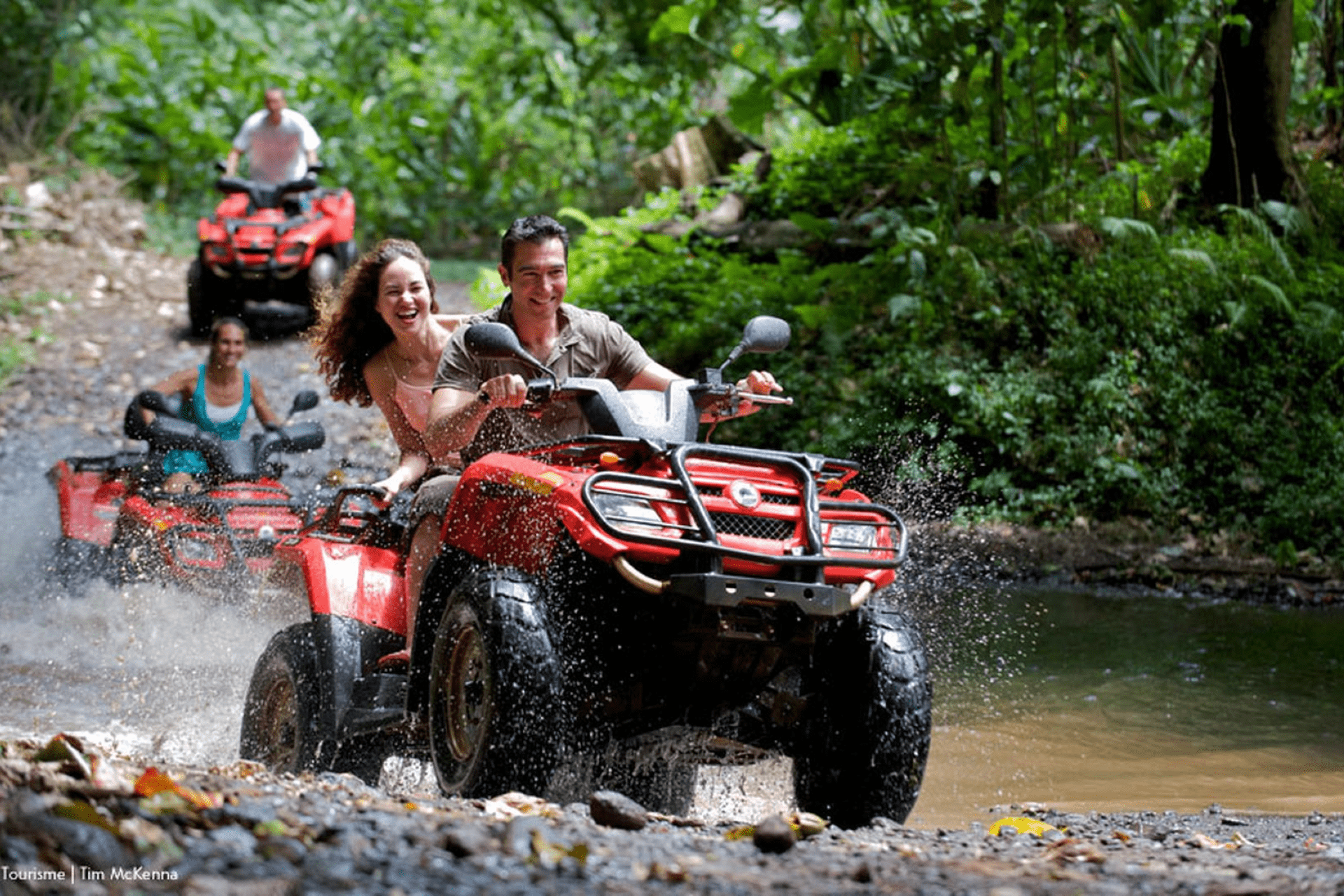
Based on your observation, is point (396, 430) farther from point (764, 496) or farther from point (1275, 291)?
point (1275, 291)

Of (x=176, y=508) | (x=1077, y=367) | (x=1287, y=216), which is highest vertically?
(x=1287, y=216)

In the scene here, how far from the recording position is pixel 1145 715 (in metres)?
6.35

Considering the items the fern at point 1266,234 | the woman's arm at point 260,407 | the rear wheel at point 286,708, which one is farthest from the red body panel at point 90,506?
the fern at point 1266,234

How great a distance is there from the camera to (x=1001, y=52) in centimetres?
1085

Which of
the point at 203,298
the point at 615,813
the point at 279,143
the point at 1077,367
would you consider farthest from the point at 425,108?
the point at 615,813

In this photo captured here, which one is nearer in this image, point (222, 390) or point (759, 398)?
point (759, 398)

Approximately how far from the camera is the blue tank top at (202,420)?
8.14 metres

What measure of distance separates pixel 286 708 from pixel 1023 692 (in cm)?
334

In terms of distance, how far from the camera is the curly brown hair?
19.1ft

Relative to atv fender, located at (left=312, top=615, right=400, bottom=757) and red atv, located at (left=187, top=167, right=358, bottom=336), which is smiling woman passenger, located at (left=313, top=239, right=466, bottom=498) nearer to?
atv fender, located at (left=312, top=615, right=400, bottom=757)

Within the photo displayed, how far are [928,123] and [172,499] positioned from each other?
265 inches

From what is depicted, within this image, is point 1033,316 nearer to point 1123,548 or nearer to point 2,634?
point 1123,548

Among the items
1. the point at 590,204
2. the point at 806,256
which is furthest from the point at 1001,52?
the point at 590,204

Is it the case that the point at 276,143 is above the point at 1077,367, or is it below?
above
